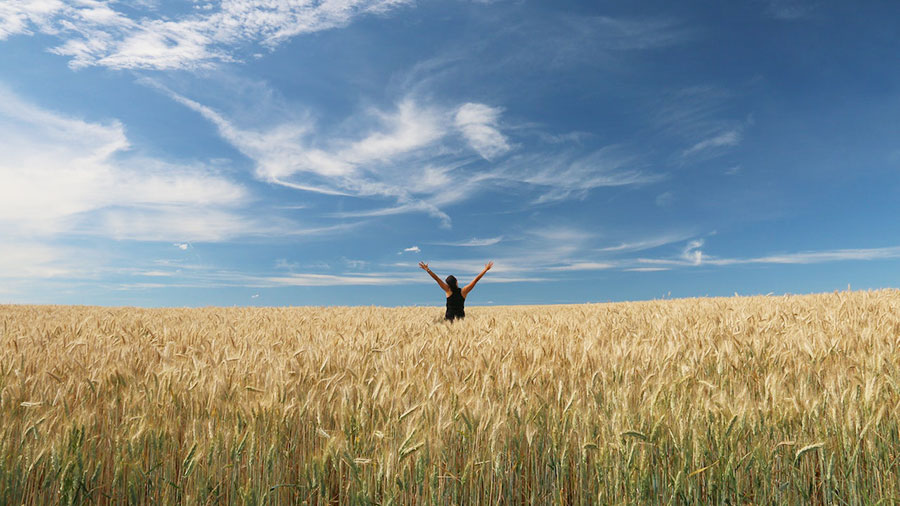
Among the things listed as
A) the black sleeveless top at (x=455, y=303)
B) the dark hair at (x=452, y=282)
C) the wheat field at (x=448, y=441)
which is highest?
the dark hair at (x=452, y=282)

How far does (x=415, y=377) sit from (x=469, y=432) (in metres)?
0.94

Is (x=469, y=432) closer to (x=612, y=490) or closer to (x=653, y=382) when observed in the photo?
(x=612, y=490)

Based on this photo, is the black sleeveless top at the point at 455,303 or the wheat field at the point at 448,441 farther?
the black sleeveless top at the point at 455,303

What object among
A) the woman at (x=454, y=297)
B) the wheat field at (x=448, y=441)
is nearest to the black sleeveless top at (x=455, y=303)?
the woman at (x=454, y=297)

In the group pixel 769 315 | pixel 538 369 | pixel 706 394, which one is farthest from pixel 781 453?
pixel 769 315

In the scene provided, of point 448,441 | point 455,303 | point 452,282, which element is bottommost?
point 448,441

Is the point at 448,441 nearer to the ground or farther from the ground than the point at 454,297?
nearer to the ground

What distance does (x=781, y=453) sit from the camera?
2.47 metres

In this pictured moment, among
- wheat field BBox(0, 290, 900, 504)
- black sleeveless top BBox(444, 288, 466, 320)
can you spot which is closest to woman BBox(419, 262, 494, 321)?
black sleeveless top BBox(444, 288, 466, 320)

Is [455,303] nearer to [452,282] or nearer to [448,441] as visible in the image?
[452,282]

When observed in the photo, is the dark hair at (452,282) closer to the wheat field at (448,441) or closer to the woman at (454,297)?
the woman at (454,297)

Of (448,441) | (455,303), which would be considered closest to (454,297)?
(455,303)

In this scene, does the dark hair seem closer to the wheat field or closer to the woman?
the woman

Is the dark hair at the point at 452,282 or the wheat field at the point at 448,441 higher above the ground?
the dark hair at the point at 452,282
